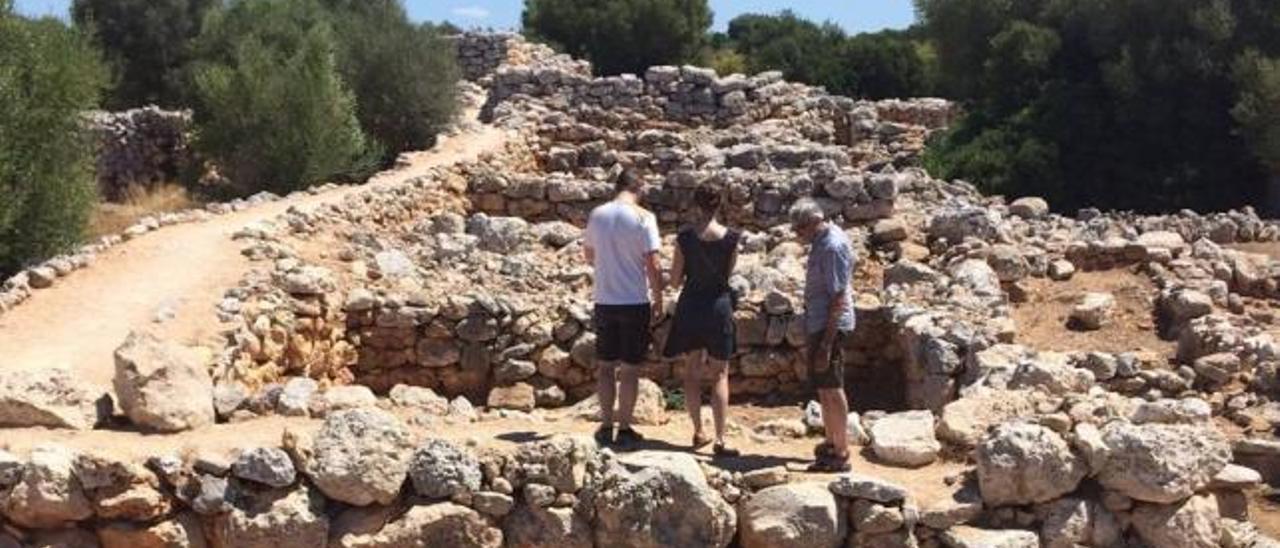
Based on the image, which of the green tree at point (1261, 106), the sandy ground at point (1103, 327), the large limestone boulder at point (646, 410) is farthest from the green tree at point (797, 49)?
the large limestone boulder at point (646, 410)

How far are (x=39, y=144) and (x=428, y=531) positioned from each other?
7854 mm

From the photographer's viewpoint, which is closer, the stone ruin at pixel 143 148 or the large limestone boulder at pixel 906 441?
the large limestone boulder at pixel 906 441

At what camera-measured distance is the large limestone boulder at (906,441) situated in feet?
24.8

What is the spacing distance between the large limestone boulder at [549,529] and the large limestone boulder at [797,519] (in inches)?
34.6

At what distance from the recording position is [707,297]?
7500mm

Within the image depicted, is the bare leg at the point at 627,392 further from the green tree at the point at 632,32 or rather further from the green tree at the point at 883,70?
the green tree at the point at 883,70

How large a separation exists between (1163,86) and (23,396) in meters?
20.9

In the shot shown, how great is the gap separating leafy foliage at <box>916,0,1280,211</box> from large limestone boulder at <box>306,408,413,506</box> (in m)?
17.0

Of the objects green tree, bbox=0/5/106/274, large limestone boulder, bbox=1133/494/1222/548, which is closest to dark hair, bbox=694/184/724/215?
large limestone boulder, bbox=1133/494/1222/548

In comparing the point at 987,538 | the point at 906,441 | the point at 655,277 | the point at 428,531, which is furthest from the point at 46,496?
the point at 987,538

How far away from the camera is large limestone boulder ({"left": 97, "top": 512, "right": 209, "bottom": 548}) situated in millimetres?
6848

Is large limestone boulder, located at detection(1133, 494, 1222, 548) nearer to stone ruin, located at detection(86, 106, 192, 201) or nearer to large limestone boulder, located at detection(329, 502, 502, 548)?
large limestone boulder, located at detection(329, 502, 502, 548)

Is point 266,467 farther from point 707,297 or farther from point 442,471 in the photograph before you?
point 707,297

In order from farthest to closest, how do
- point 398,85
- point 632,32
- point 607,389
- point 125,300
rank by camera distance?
point 632,32 < point 398,85 < point 125,300 < point 607,389
